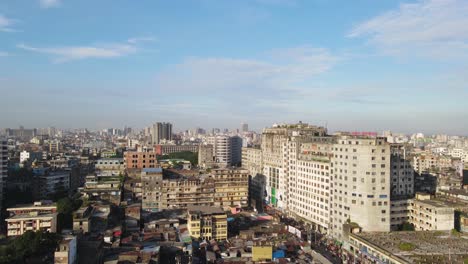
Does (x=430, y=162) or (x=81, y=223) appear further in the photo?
(x=430, y=162)

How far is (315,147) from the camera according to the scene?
145 ft

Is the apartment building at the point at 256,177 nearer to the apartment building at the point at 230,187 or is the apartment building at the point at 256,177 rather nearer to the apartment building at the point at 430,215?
the apartment building at the point at 230,187

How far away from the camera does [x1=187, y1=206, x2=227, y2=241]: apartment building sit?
3441 centimetres

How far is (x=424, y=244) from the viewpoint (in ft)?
97.8

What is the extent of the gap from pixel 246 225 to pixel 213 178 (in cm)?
902

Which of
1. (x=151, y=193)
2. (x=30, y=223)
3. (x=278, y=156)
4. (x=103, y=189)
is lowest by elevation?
(x=30, y=223)

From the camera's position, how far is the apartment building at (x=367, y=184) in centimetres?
3522

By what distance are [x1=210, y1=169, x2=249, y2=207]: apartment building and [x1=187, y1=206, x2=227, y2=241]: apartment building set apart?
11404 mm

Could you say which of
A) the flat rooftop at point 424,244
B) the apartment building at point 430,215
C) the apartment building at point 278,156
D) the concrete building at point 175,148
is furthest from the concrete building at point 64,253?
the concrete building at point 175,148

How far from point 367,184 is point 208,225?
13.8 meters

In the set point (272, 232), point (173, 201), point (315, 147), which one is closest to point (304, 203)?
point (315, 147)

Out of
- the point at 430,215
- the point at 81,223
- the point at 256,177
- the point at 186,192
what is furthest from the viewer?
the point at 256,177

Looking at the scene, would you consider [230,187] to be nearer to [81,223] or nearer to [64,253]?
[81,223]

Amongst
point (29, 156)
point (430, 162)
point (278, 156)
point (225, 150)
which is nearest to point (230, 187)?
point (278, 156)
